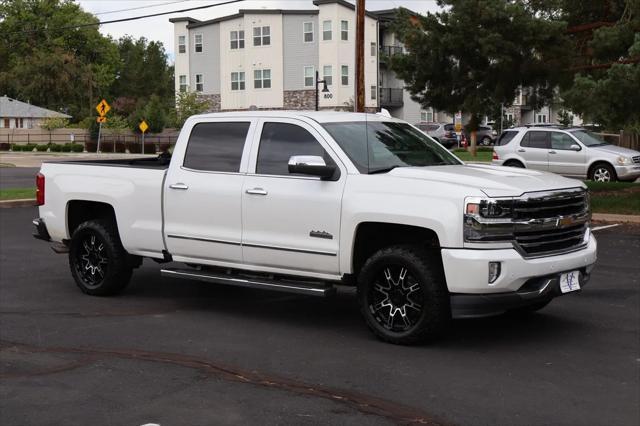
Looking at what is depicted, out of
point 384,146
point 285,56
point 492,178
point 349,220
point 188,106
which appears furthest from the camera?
point 188,106

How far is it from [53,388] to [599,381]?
3886 millimetres

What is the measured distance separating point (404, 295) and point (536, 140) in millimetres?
19696

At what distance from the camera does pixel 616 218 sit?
56.2ft

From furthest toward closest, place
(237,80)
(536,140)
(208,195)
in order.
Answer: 1. (237,80)
2. (536,140)
3. (208,195)

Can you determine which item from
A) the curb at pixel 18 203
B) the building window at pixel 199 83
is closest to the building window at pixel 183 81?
the building window at pixel 199 83

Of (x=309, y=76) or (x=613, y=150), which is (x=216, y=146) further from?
(x=309, y=76)

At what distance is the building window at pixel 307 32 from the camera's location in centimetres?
7038

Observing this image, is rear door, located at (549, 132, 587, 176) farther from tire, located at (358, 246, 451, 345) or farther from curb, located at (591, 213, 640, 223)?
tire, located at (358, 246, 451, 345)

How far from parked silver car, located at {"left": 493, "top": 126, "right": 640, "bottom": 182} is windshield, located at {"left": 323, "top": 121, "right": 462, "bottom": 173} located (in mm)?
17759

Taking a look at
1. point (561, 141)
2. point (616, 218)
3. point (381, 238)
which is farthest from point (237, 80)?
point (381, 238)

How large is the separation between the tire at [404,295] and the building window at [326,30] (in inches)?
2511

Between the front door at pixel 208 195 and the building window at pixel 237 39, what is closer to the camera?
the front door at pixel 208 195

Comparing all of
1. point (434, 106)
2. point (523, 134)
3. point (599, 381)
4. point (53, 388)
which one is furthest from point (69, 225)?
point (523, 134)

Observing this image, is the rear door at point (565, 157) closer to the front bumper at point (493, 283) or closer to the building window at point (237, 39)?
the front bumper at point (493, 283)
